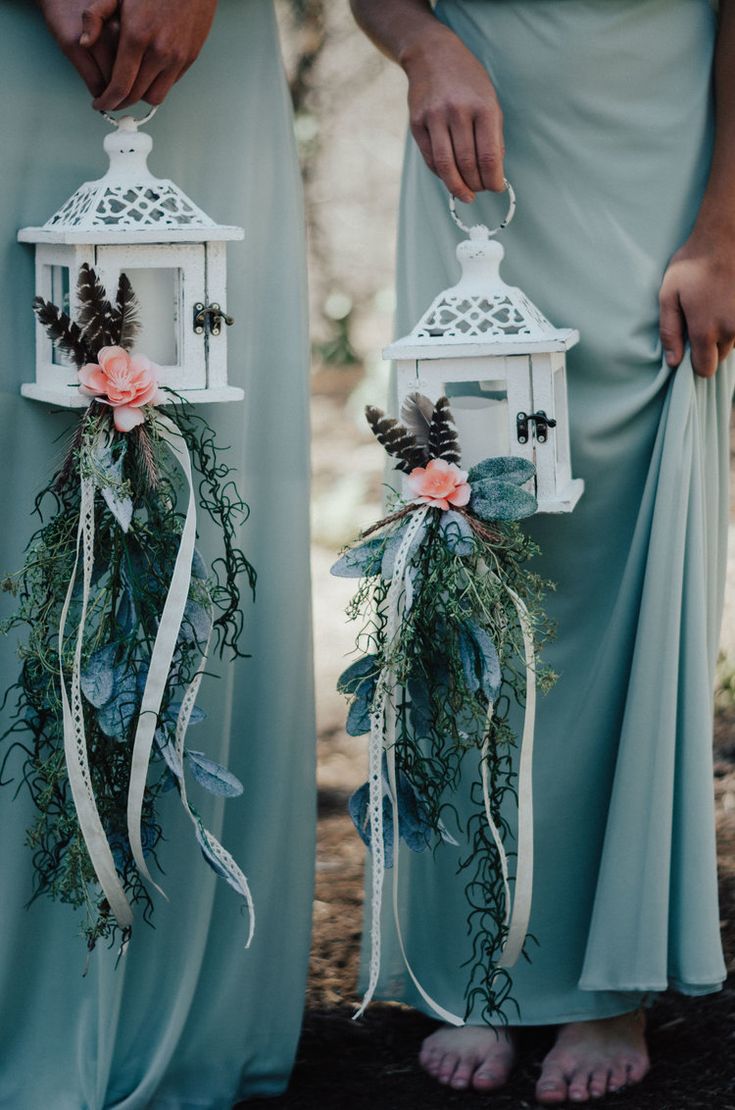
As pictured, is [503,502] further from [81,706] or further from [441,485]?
[81,706]

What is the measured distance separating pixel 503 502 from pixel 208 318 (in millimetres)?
445

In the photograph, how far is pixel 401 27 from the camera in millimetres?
2184

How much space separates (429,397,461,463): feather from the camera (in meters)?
1.86

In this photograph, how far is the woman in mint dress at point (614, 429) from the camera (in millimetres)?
2111

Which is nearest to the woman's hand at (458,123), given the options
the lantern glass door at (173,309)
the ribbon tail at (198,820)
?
the lantern glass door at (173,309)

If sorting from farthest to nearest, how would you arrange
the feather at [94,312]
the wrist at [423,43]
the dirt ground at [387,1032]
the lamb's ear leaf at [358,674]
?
the dirt ground at [387,1032]
the wrist at [423,43]
the lamb's ear leaf at [358,674]
the feather at [94,312]

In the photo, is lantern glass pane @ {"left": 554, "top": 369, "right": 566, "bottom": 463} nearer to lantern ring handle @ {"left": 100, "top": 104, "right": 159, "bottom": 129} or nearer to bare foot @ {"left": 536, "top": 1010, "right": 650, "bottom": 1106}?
lantern ring handle @ {"left": 100, "top": 104, "right": 159, "bottom": 129}

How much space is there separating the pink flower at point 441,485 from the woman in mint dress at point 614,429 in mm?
403

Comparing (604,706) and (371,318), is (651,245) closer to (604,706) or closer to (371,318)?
(604,706)

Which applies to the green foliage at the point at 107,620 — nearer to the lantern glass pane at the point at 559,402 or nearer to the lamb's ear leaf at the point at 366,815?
the lamb's ear leaf at the point at 366,815

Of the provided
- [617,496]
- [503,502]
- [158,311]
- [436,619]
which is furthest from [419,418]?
[617,496]

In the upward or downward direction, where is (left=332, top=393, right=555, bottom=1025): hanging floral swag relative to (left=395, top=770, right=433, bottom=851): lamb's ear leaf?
upward

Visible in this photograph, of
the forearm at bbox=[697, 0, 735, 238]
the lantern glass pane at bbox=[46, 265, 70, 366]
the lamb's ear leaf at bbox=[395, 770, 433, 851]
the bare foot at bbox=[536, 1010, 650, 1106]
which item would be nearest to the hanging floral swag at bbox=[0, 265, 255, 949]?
the lantern glass pane at bbox=[46, 265, 70, 366]

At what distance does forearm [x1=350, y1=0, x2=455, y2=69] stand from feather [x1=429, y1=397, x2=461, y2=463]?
588 millimetres
